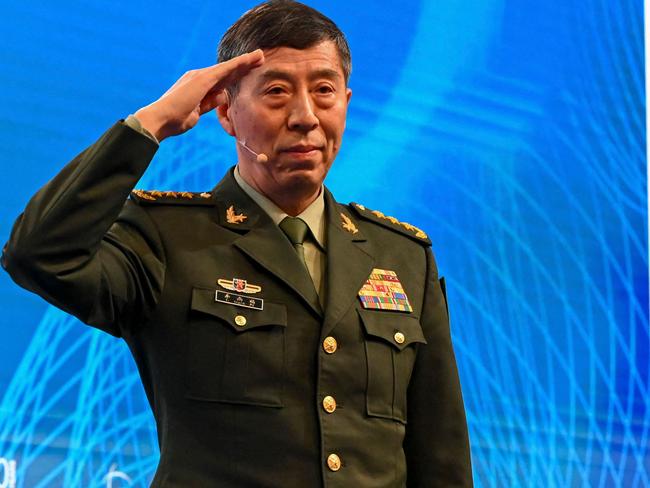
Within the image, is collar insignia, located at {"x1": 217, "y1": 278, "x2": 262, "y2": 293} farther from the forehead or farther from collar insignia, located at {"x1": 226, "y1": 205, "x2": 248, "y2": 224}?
the forehead

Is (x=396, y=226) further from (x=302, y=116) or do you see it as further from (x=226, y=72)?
(x=226, y=72)

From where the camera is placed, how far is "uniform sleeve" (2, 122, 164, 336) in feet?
4.44

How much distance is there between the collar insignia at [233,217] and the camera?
1722mm

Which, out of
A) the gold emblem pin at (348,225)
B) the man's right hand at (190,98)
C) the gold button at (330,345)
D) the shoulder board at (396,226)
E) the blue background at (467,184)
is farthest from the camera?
the blue background at (467,184)

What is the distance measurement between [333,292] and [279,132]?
296 millimetres

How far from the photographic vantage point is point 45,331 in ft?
7.98

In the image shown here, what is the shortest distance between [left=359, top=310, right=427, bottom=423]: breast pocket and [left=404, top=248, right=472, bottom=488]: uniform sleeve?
0.06 metres

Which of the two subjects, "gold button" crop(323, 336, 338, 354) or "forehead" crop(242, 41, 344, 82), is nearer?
"gold button" crop(323, 336, 338, 354)

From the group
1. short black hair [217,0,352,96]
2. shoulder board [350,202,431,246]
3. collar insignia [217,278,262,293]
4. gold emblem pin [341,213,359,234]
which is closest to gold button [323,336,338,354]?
collar insignia [217,278,262,293]

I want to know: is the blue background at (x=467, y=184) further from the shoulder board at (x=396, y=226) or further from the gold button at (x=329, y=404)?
the gold button at (x=329, y=404)

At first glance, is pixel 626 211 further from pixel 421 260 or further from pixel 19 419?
pixel 19 419

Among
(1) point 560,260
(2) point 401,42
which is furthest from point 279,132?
(1) point 560,260

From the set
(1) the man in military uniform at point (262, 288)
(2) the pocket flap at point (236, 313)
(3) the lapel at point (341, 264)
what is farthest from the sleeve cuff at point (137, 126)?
(3) the lapel at point (341, 264)

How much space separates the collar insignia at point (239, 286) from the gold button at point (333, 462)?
301mm
